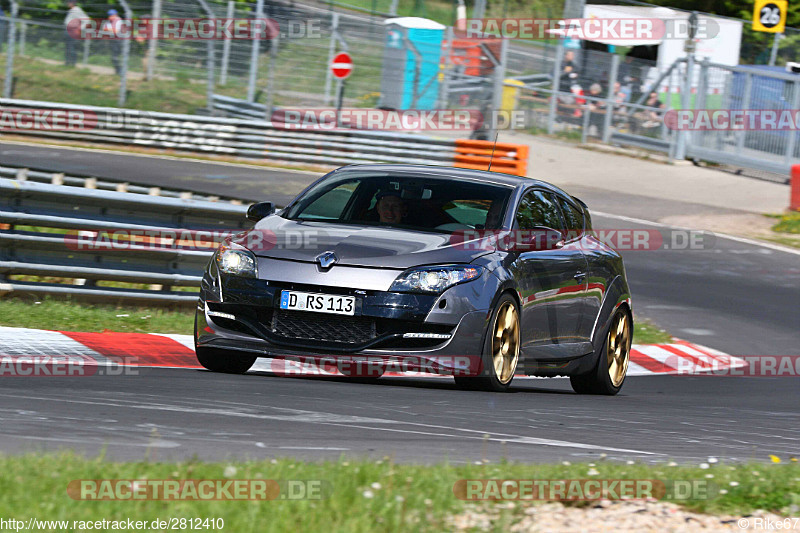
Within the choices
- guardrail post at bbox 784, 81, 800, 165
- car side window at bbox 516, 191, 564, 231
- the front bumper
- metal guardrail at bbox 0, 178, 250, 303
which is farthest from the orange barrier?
the front bumper

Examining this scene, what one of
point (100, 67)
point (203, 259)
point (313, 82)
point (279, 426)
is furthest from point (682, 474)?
point (100, 67)

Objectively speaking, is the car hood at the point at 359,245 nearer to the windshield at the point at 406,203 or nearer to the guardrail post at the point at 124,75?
the windshield at the point at 406,203

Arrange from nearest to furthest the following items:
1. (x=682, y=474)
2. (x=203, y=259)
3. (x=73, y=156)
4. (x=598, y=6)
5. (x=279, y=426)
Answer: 1. (x=682, y=474)
2. (x=279, y=426)
3. (x=203, y=259)
4. (x=73, y=156)
5. (x=598, y=6)

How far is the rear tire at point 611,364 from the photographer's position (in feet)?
31.1

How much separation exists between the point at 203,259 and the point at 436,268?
3780mm

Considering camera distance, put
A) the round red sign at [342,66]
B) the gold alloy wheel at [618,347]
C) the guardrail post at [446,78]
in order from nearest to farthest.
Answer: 1. the gold alloy wheel at [618,347]
2. the round red sign at [342,66]
3. the guardrail post at [446,78]

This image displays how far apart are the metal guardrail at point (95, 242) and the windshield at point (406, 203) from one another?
2.37 metres

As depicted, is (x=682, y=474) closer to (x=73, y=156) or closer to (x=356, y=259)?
(x=356, y=259)

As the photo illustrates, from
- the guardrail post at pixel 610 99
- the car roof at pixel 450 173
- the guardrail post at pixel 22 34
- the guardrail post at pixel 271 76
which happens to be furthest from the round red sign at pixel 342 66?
the car roof at pixel 450 173

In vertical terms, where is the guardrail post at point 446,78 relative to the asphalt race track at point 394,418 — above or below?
above

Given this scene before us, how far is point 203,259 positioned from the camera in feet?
35.6

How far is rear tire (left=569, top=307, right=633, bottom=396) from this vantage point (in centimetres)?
949

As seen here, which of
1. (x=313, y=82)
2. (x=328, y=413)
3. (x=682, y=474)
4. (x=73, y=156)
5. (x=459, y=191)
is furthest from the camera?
(x=313, y=82)

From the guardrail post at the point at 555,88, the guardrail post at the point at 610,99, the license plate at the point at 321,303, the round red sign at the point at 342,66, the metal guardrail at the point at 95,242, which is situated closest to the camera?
the license plate at the point at 321,303
